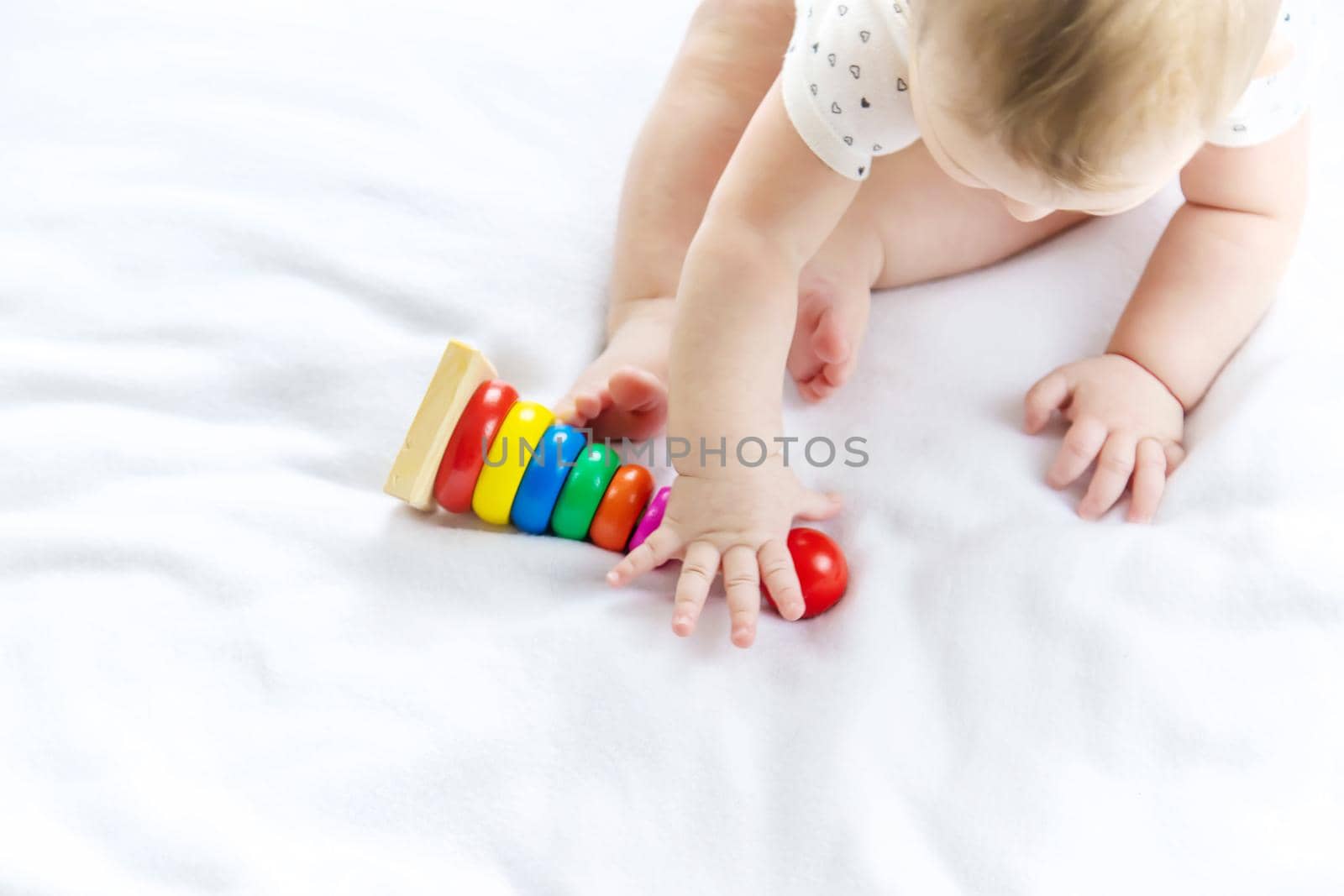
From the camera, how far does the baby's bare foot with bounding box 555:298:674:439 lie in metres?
0.81

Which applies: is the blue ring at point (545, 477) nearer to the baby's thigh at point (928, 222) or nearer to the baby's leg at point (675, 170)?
the baby's leg at point (675, 170)

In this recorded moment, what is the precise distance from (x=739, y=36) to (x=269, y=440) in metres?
0.47

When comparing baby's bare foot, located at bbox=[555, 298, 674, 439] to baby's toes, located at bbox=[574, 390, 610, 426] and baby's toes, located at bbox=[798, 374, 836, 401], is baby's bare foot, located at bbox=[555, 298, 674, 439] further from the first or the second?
baby's toes, located at bbox=[798, 374, 836, 401]

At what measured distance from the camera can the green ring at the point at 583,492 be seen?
770 millimetres

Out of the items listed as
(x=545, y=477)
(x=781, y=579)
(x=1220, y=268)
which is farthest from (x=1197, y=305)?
(x=545, y=477)

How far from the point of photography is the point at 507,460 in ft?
2.48

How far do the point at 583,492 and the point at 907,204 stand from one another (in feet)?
1.10

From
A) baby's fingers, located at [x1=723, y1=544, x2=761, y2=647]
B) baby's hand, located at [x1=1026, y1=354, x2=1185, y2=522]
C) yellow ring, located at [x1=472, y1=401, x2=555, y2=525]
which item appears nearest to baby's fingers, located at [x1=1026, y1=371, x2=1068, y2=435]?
baby's hand, located at [x1=1026, y1=354, x2=1185, y2=522]

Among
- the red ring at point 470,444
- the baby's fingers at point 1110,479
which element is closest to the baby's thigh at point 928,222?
the baby's fingers at point 1110,479

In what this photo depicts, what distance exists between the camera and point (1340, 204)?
3.06 feet

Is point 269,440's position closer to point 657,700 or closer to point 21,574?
point 21,574

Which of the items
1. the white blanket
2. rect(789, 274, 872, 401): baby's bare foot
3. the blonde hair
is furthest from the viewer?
rect(789, 274, 872, 401): baby's bare foot

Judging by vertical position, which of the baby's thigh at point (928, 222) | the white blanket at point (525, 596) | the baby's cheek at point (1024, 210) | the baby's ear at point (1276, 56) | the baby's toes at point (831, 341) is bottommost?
the white blanket at point (525, 596)

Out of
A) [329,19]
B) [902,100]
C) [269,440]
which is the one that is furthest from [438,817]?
[329,19]
